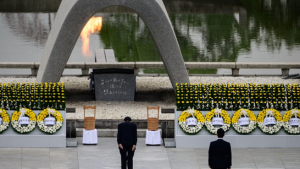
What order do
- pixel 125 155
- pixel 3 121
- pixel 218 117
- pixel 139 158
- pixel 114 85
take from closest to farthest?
pixel 125 155 → pixel 139 158 → pixel 3 121 → pixel 218 117 → pixel 114 85

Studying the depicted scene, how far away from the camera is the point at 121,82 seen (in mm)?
29328

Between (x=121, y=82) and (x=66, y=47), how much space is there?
2.63 metres

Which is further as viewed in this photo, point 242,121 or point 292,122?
point 292,122

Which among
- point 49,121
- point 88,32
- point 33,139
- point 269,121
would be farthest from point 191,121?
point 88,32

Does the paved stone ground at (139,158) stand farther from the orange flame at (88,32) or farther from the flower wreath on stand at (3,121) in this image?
the orange flame at (88,32)

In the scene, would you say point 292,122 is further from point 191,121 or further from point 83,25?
point 83,25

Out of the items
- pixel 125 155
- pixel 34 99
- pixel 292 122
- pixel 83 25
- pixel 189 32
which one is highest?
pixel 189 32

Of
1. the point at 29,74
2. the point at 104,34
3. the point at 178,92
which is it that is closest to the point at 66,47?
the point at 178,92

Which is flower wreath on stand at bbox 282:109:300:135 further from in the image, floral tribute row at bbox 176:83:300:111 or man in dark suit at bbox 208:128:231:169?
man in dark suit at bbox 208:128:231:169

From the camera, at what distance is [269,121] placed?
24.3 metres

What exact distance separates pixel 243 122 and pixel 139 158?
3.33m

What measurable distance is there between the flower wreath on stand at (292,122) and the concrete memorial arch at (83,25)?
5.00 meters

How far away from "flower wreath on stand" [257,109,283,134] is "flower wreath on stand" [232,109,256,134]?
0.68 ft

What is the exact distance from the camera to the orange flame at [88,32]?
40.7 meters
